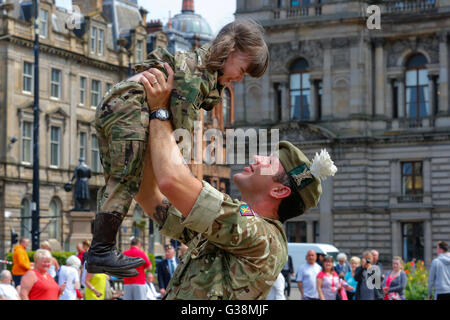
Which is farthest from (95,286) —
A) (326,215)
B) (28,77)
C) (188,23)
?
(188,23)

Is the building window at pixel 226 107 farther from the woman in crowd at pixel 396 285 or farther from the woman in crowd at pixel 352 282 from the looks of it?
the woman in crowd at pixel 396 285

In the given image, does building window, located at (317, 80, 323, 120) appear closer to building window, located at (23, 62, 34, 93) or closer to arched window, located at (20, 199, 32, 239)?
building window, located at (23, 62, 34, 93)

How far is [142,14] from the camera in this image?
61969mm

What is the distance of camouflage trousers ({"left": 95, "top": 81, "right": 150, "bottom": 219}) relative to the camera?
13.1 feet

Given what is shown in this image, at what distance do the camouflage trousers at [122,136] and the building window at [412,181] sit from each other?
143 feet

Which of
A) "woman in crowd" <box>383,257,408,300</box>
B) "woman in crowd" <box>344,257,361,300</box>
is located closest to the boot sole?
"woman in crowd" <box>383,257,408,300</box>

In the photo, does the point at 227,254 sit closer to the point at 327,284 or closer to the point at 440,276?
the point at 440,276

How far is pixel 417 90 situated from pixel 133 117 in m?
44.4

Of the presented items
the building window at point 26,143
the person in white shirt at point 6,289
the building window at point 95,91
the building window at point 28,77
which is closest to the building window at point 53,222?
the building window at point 26,143

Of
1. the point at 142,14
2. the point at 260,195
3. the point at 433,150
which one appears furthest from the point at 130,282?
the point at 142,14

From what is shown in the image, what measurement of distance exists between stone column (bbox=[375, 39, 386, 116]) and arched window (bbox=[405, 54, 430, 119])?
1.21m

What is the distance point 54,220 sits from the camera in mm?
50438
